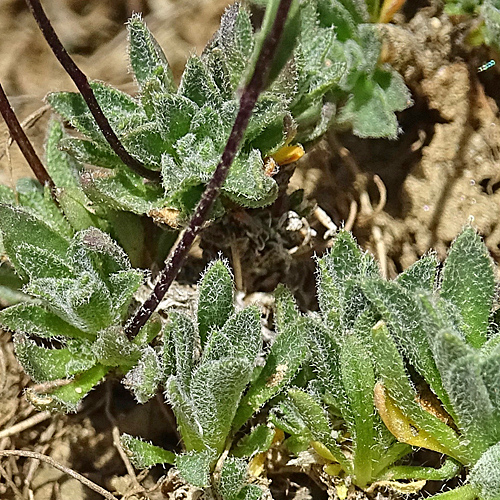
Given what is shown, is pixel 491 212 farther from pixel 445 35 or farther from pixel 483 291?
pixel 483 291

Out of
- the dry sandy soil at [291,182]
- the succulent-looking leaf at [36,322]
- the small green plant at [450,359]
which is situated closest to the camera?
the small green plant at [450,359]

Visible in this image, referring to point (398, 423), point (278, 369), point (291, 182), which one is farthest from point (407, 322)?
point (291, 182)

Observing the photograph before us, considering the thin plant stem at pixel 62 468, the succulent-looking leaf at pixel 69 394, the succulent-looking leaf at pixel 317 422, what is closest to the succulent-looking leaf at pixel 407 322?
the succulent-looking leaf at pixel 317 422

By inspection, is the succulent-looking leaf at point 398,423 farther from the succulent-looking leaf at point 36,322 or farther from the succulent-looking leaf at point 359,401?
the succulent-looking leaf at point 36,322

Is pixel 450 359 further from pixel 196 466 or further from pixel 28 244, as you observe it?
pixel 28 244

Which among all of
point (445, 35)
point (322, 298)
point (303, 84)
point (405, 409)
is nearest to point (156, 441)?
point (322, 298)

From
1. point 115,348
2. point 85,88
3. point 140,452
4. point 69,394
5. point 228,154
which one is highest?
point 85,88
